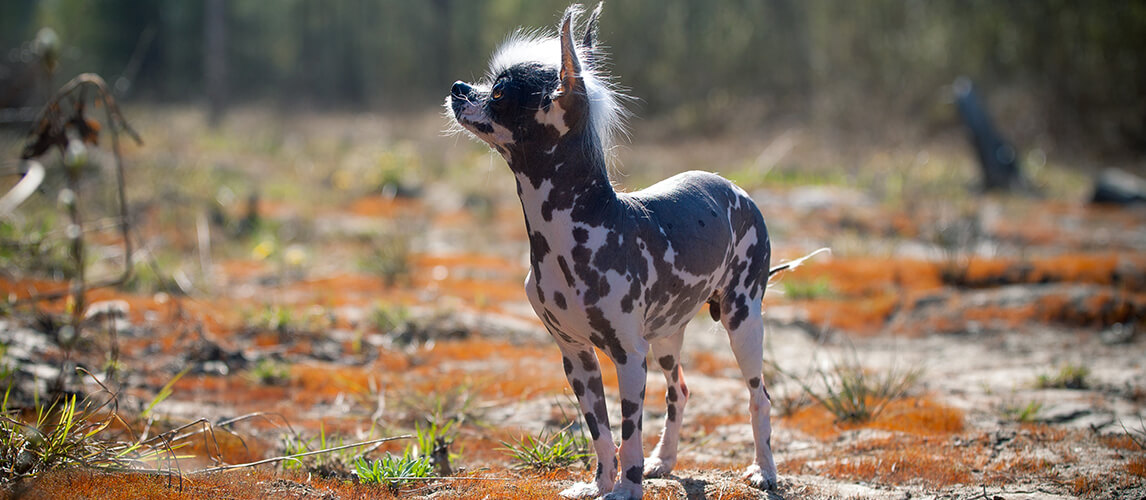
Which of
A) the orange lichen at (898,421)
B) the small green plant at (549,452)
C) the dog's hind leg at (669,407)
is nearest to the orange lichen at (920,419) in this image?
the orange lichen at (898,421)

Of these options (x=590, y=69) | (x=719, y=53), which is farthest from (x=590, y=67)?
(x=719, y=53)

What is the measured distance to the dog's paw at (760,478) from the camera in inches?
164

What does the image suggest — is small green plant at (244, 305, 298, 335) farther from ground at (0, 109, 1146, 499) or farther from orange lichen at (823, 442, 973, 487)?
orange lichen at (823, 442, 973, 487)

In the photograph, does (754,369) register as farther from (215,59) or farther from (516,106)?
(215,59)

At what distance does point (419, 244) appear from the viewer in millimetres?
12227

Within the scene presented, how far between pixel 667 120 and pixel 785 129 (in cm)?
489

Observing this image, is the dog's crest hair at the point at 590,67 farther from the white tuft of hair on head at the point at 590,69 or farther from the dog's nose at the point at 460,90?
the dog's nose at the point at 460,90

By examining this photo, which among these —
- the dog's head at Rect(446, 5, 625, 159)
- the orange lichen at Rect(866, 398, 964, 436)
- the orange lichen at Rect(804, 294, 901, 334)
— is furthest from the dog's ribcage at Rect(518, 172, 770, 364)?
the orange lichen at Rect(804, 294, 901, 334)

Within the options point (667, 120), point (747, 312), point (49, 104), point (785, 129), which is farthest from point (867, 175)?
point (49, 104)

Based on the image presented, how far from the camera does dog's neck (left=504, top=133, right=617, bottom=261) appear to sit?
3.64m

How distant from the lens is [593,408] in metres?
3.86

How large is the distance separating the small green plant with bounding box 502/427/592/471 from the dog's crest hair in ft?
6.00

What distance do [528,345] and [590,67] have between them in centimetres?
419

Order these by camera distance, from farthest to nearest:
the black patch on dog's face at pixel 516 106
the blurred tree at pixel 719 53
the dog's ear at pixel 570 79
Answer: the blurred tree at pixel 719 53
the black patch on dog's face at pixel 516 106
the dog's ear at pixel 570 79
